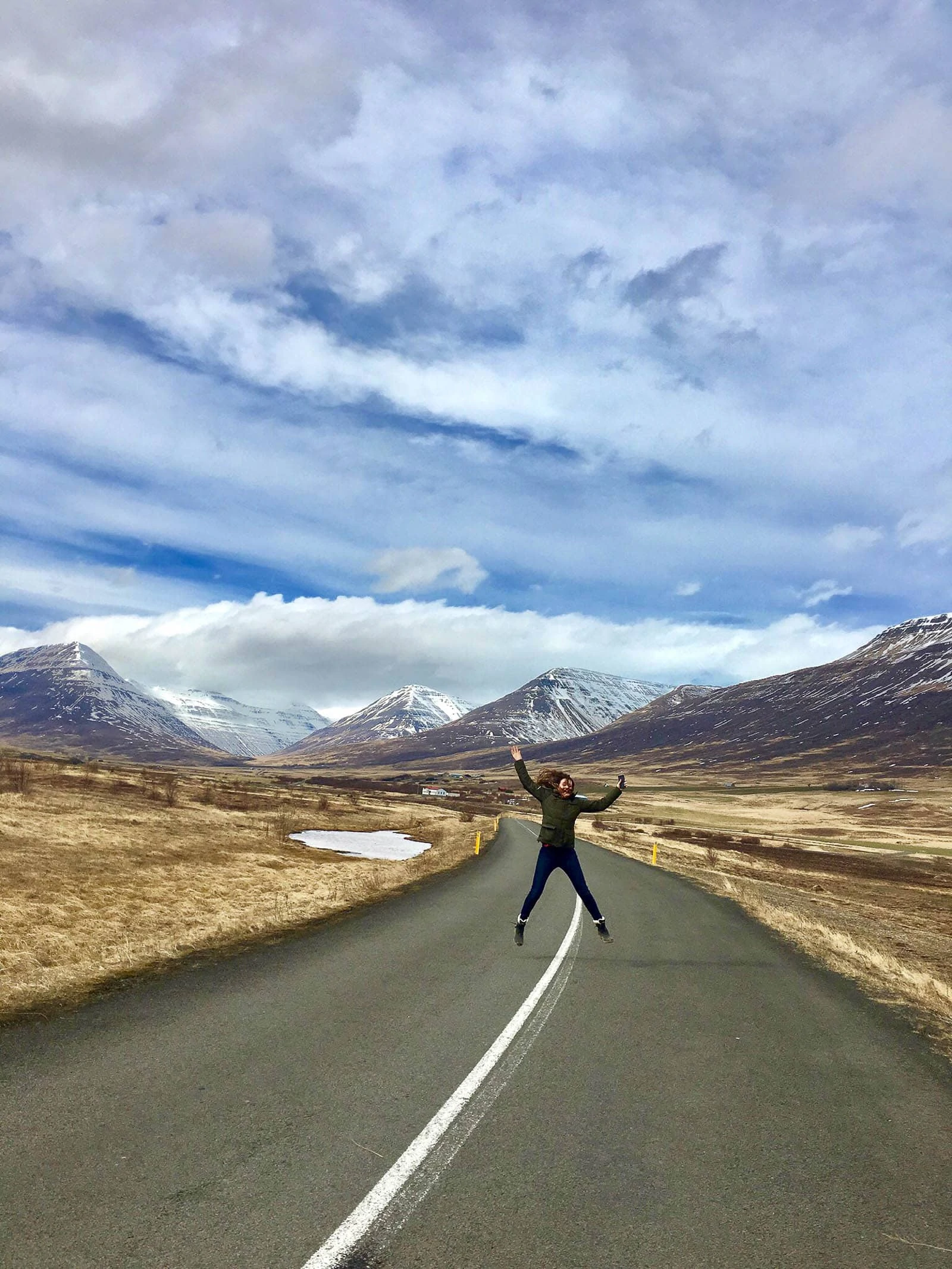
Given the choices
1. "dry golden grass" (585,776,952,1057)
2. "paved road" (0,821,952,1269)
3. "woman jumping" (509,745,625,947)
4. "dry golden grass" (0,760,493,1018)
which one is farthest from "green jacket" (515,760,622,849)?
"dry golden grass" (0,760,493,1018)

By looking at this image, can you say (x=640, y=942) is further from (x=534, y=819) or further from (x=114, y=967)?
(x=534, y=819)

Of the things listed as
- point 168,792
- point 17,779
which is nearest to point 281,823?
point 168,792

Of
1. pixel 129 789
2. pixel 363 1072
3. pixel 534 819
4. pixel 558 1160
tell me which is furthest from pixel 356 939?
pixel 534 819

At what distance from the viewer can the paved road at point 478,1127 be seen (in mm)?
4242

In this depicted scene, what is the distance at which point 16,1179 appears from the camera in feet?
15.3

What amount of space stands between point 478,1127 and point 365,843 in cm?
3815

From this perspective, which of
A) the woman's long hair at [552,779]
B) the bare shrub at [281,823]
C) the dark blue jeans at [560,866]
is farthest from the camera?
the bare shrub at [281,823]

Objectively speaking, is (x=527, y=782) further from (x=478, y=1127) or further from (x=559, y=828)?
(x=478, y=1127)

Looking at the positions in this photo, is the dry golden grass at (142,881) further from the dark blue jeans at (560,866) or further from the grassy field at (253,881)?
the dark blue jeans at (560,866)

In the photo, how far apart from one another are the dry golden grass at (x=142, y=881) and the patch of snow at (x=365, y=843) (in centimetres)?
131

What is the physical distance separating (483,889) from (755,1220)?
62.7 ft

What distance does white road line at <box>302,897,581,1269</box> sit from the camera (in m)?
4.03

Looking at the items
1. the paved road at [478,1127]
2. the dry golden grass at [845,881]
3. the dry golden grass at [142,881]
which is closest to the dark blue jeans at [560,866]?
the paved road at [478,1127]

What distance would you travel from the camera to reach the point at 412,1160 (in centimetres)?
511
